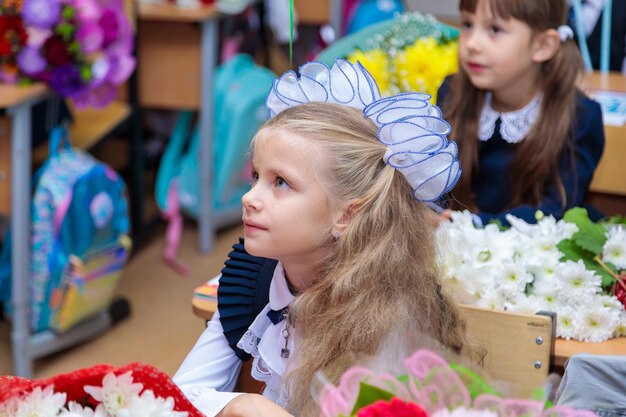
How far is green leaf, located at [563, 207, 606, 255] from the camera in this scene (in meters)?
1.84

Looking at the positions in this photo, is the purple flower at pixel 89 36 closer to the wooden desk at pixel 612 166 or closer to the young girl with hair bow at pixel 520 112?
the young girl with hair bow at pixel 520 112

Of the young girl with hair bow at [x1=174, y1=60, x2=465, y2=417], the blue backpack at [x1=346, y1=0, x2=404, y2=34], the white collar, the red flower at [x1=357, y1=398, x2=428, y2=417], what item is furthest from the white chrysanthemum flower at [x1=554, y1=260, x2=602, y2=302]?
the blue backpack at [x1=346, y1=0, x2=404, y2=34]

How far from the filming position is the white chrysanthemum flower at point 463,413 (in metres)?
0.93

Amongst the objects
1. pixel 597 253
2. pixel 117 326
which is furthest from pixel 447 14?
pixel 597 253

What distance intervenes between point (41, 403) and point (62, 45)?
2.03 metres

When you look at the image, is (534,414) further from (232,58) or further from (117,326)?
(232,58)

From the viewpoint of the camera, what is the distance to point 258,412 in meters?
1.37

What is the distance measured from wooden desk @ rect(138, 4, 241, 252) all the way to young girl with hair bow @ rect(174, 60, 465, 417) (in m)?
2.36

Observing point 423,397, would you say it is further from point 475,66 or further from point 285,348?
point 475,66

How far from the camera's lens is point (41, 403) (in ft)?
3.70

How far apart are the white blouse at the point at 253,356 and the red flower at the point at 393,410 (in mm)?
585

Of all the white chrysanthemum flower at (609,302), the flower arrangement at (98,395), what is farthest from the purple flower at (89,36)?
the flower arrangement at (98,395)

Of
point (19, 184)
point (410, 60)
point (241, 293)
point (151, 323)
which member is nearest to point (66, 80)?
point (19, 184)

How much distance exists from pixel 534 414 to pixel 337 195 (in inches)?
24.9
